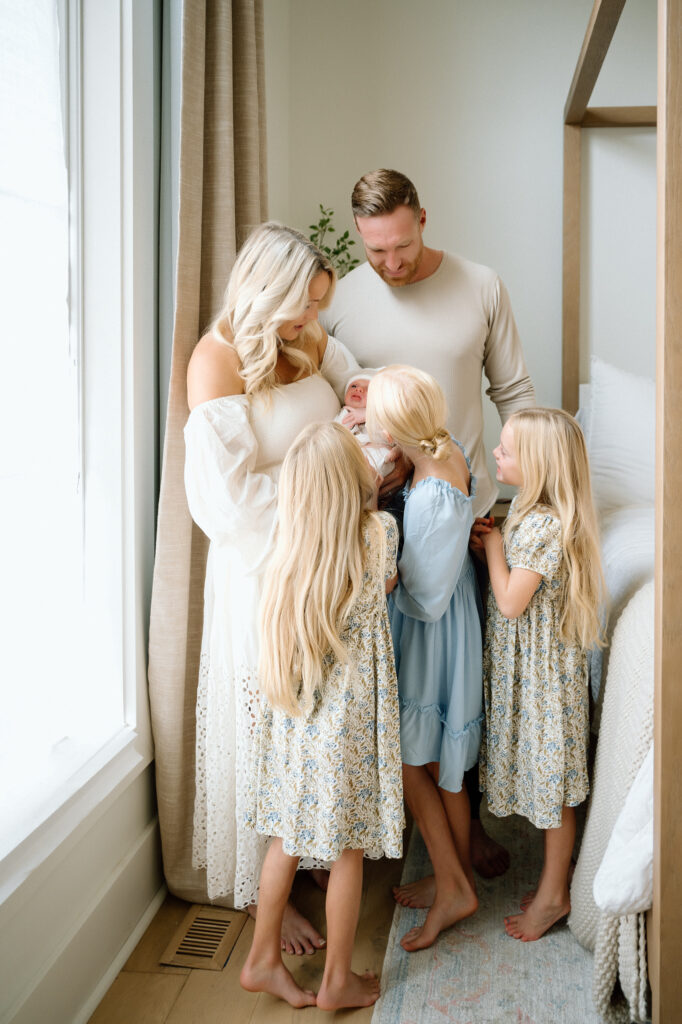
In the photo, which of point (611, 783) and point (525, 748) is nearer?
point (611, 783)

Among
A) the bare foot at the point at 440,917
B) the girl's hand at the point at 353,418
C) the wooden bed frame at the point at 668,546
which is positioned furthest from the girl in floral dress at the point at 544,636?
the wooden bed frame at the point at 668,546

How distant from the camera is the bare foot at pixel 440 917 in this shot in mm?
1759

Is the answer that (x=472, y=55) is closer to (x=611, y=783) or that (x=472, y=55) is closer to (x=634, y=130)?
(x=634, y=130)

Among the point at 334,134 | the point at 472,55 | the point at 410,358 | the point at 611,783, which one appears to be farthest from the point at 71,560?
the point at 472,55

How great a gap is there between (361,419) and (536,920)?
1174 millimetres

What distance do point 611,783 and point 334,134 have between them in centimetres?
241

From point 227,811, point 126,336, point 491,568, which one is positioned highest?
point 126,336

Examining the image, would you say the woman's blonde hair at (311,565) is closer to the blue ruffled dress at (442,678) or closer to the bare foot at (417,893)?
the blue ruffled dress at (442,678)

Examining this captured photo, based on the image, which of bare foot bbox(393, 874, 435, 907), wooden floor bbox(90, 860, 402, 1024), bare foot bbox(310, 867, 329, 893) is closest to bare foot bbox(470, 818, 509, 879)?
bare foot bbox(393, 874, 435, 907)

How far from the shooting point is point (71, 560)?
5.63ft

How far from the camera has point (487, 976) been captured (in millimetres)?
1675

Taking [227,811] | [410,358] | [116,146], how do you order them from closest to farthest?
1. [116,146]
2. [227,811]
3. [410,358]

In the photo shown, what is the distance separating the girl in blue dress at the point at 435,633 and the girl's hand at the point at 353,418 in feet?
0.38

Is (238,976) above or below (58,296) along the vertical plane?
below
